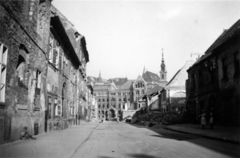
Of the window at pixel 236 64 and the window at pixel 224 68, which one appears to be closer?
the window at pixel 236 64

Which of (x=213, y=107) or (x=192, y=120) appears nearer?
(x=213, y=107)

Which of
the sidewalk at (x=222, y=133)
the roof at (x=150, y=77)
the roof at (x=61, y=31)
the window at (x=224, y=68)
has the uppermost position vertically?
the roof at (x=150, y=77)

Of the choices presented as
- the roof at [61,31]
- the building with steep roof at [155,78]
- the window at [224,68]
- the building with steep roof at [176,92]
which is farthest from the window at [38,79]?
the building with steep roof at [155,78]

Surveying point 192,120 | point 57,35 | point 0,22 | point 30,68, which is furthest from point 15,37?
point 192,120

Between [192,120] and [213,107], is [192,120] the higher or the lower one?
the lower one

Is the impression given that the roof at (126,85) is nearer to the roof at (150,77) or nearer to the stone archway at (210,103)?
the roof at (150,77)

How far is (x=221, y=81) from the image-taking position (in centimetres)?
1936

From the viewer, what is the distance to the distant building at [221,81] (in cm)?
1680

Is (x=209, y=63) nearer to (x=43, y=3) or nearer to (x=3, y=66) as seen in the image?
(x=43, y=3)

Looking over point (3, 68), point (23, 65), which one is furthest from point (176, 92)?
point (3, 68)

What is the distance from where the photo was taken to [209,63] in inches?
866

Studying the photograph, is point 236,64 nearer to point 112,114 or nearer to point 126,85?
point 112,114

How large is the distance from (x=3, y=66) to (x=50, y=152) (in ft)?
11.9

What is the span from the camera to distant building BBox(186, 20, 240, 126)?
1680 centimetres
